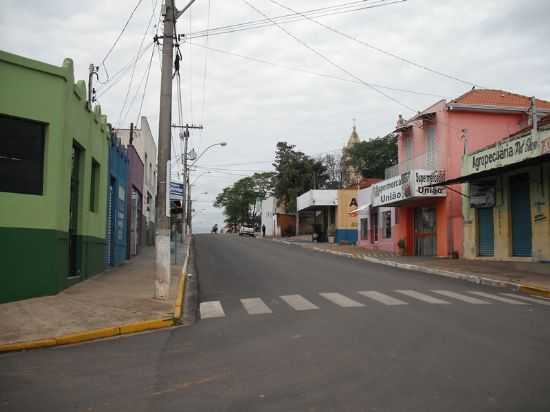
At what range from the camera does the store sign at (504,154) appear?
18.9 m

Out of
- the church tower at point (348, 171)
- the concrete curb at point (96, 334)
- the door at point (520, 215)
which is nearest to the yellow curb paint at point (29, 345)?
the concrete curb at point (96, 334)

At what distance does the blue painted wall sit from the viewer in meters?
47.8

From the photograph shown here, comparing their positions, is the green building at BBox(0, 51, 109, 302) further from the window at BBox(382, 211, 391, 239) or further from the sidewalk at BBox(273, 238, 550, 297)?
the window at BBox(382, 211, 391, 239)

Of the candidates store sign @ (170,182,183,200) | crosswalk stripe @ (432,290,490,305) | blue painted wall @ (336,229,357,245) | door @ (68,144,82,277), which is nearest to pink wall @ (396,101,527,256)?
crosswalk stripe @ (432,290,490,305)

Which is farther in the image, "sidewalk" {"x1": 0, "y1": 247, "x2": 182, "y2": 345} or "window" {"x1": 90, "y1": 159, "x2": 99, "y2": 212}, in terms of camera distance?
"window" {"x1": 90, "y1": 159, "x2": 99, "y2": 212}

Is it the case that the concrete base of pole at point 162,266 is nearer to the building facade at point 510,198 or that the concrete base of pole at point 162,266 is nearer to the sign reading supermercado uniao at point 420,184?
the building facade at point 510,198

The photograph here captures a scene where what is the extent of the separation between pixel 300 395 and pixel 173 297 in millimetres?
8344

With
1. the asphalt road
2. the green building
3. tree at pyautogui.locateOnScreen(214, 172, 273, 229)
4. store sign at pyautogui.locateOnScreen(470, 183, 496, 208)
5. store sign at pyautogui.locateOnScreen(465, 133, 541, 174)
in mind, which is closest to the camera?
the asphalt road

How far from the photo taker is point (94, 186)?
18.0 m

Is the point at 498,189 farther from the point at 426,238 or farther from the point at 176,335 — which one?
the point at 176,335

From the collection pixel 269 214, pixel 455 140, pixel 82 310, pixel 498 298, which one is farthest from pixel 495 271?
pixel 269 214

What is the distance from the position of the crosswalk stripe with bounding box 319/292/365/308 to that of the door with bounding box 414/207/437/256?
52.9 feet

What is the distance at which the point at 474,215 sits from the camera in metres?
23.8

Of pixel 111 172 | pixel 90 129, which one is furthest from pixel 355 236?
pixel 90 129
